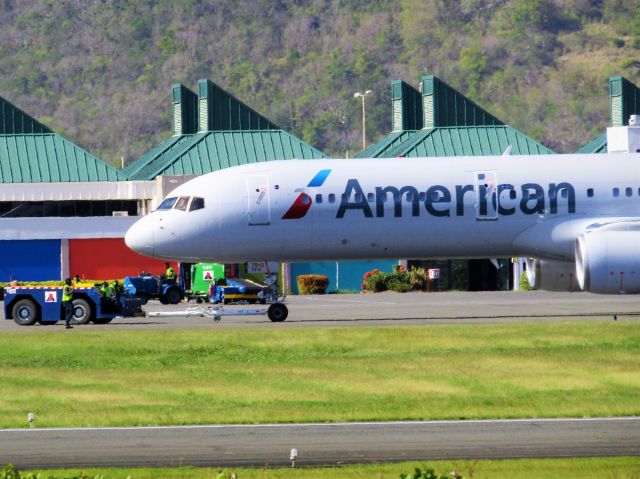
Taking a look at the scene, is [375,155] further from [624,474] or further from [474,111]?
[624,474]

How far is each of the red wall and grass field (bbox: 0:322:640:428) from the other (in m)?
31.0

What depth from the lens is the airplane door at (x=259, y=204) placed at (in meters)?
43.8

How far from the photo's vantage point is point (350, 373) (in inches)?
1254

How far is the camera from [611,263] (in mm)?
42875

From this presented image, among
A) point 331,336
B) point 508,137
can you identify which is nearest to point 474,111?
point 508,137

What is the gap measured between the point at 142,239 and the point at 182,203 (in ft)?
5.45

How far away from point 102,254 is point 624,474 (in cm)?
5629

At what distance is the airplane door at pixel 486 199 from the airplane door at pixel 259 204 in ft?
21.2

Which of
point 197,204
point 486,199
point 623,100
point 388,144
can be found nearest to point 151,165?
point 388,144

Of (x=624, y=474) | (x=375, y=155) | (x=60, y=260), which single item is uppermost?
(x=375, y=155)

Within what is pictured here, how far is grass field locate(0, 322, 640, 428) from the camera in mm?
26359

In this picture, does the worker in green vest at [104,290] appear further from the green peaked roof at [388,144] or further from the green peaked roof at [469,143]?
the green peaked roof at [388,144]

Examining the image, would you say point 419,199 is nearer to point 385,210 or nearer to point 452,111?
point 385,210

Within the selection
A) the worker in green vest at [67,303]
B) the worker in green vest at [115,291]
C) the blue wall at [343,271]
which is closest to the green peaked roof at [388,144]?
the blue wall at [343,271]
